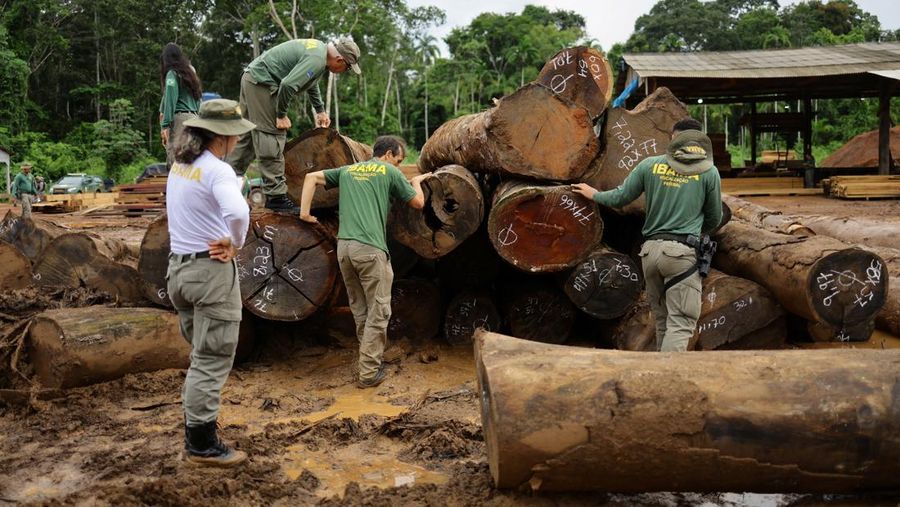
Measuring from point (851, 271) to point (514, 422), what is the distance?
3593mm

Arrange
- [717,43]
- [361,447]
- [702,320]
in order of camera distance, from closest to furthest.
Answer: [361,447] → [702,320] → [717,43]

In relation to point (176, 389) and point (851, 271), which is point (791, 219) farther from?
point (176, 389)

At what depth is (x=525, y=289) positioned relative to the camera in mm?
6773

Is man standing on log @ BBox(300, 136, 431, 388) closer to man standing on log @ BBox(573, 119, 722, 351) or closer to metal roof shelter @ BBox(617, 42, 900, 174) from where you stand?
man standing on log @ BBox(573, 119, 722, 351)

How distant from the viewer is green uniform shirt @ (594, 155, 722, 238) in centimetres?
509

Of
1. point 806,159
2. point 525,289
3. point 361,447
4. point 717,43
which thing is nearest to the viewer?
point 361,447

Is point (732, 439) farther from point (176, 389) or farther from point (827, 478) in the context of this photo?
point (176, 389)

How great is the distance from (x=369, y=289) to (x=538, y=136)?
1812 mm

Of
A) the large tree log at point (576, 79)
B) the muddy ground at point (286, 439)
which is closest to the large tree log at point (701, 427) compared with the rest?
the muddy ground at point (286, 439)

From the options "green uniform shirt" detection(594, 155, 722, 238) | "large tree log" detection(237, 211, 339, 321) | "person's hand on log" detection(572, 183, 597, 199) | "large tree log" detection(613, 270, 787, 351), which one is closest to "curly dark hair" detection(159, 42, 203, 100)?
"large tree log" detection(237, 211, 339, 321)

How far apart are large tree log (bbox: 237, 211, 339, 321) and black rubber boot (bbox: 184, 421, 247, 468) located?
2.04m

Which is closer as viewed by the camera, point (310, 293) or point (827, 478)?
point (827, 478)

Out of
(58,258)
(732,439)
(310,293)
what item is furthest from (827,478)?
(58,258)

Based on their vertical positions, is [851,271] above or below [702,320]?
above
